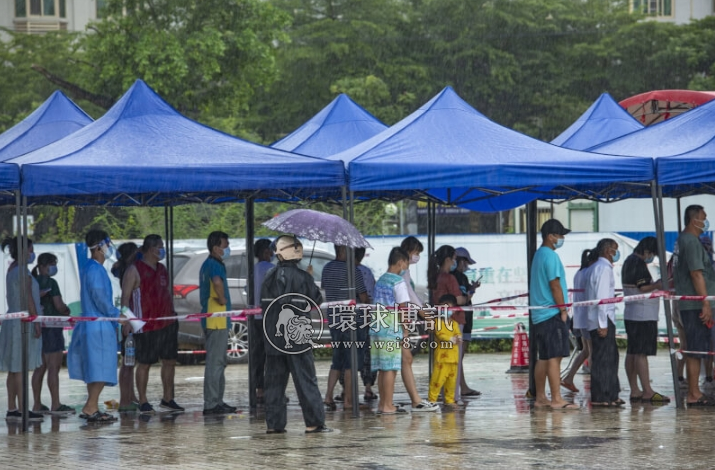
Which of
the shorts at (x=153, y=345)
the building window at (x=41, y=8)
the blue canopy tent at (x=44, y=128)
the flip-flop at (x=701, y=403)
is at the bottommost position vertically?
the flip-flop at (x=701, y=403)

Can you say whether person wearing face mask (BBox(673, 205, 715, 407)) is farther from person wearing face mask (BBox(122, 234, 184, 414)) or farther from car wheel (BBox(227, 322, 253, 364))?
car wheel (BBox(227, 322, 253, 364))

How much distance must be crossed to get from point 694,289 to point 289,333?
477 cm

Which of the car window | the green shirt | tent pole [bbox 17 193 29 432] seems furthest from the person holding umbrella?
the car window

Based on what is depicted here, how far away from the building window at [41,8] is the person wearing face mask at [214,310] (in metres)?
43.9

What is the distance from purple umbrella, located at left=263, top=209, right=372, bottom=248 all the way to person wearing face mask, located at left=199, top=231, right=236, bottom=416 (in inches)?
69.6

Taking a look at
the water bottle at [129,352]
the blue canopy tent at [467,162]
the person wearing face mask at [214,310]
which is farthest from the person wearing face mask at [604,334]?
the water bottle at [129,352]

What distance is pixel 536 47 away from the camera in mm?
40688

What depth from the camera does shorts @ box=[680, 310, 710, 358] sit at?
1255 centimetres

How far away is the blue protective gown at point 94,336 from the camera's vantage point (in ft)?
39.0

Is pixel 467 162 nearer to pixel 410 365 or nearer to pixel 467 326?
pixel 410 365


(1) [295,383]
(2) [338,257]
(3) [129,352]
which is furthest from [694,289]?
(3) [129,352]

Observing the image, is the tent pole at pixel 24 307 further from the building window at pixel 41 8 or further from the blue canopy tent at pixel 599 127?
the building window at pixel 41 8

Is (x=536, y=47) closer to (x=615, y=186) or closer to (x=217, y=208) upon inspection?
A: (x=217, y=208)

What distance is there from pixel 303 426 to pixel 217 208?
18974 millimetres
